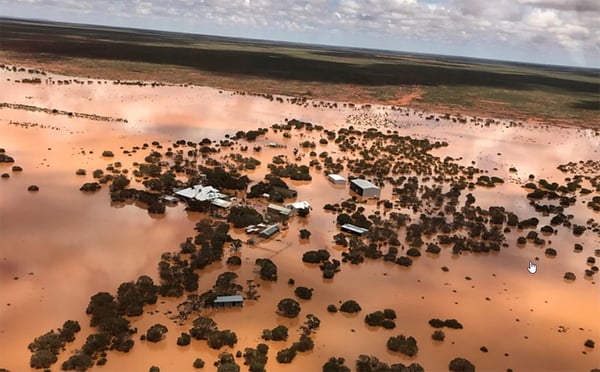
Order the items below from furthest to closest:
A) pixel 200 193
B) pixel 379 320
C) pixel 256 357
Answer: pixel 200 193 → pixel 379 320 → pixel 256 357

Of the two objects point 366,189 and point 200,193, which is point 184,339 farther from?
point 366,189

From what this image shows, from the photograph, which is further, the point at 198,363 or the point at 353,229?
the point at 353,229

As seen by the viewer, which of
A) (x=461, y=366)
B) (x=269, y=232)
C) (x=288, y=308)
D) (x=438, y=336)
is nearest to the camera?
(x=461, y=366)

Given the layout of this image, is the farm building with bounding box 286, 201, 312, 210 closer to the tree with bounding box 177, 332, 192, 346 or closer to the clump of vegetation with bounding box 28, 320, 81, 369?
the tree with bounding box 177, 332, 192, 346

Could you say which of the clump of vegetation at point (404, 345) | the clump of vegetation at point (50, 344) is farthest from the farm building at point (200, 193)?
the clump of vegetation at point (404, 345)

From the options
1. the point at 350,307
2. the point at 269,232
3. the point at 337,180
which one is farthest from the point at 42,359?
the point at 337,180

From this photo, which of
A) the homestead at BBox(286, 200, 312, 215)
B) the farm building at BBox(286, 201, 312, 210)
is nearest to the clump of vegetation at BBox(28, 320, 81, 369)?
the homestead at BBox(286, 200, 312, 215)
